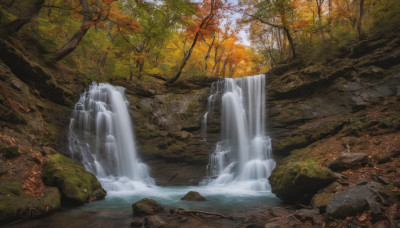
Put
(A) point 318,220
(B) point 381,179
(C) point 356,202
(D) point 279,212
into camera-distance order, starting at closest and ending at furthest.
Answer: (C) point 356,202 < (A) point 318,220 < (B) point 381,179 < (D) point 279,212

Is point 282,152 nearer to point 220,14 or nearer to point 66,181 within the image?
point 66,181

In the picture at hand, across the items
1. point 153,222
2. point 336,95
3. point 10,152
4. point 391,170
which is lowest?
point 153,222

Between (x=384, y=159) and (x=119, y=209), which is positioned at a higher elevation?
(x=384, y=159)

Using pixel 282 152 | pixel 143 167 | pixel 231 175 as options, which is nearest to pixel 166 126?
pixel 143 167

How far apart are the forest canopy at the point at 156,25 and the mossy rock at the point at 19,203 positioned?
8425 millimetres

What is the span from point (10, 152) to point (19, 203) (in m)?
2.18

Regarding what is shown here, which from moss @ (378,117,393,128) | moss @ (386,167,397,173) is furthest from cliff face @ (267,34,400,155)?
moss @ (386,167,397,173)

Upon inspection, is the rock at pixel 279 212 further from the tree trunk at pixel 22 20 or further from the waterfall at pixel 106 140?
the tree trunk at pixel 22 20

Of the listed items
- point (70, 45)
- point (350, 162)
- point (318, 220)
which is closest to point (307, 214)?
point (318, 220)

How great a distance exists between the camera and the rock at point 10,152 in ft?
20.4

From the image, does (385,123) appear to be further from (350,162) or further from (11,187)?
(11,187)

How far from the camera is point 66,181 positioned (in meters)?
6.76

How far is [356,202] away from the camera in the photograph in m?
3.97

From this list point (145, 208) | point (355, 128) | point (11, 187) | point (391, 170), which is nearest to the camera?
point (391, 170)
